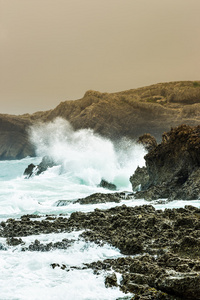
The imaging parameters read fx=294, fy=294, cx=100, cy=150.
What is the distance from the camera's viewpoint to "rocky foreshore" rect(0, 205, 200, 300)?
4.95m

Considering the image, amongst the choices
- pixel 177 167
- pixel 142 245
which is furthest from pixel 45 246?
pixel 177 167

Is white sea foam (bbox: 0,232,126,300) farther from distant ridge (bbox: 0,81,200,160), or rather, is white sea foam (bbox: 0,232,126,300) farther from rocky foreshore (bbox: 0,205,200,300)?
distant ridge (bbox: 0,81,200,160)

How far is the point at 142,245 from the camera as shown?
8164mm

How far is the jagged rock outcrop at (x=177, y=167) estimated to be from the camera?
59.6 feet

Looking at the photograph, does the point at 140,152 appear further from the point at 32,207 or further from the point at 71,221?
the point at 71,221

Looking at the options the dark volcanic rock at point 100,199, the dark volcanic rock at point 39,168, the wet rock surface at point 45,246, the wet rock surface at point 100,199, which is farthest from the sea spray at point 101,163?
the wet rock surface at point 45,246

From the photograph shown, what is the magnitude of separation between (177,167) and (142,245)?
1348 centimetres

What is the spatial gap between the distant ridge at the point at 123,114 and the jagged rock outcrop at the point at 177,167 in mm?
A: 56131

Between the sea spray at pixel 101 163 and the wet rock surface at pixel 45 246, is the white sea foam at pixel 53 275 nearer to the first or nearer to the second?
the wet rock surface at pixel 45 246

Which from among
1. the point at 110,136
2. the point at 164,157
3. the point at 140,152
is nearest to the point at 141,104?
the point at 110,136

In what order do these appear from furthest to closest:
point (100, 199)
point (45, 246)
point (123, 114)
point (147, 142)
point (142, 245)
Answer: point (123, 114), point (147, 142), point (100, 199), point (45, 246), point (142, 245)

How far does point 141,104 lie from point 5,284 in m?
91.2

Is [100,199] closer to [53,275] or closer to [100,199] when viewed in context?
[100,199]

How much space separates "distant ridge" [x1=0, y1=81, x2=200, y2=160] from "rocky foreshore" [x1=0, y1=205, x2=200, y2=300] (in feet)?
224
